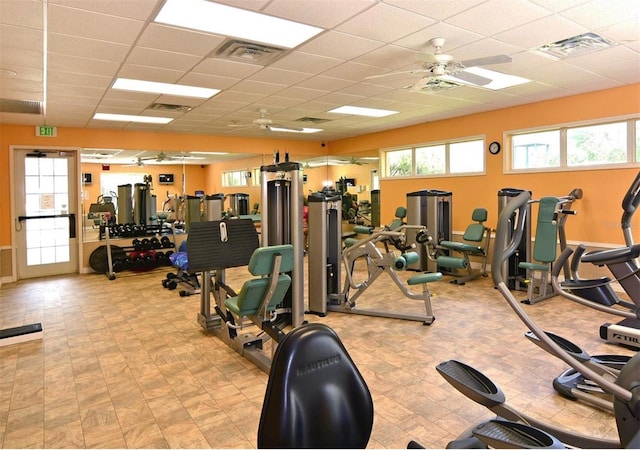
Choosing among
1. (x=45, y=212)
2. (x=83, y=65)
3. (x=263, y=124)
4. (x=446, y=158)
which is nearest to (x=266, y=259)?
(x=83, y=65)

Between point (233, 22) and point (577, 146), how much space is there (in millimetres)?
5244

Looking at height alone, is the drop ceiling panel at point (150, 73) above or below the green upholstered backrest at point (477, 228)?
above

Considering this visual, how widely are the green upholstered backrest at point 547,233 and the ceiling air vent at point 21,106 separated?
22.5 feet

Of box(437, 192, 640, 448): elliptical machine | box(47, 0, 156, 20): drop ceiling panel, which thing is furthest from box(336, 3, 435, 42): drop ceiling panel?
box(437, 192, 640, 448): elliptical machine

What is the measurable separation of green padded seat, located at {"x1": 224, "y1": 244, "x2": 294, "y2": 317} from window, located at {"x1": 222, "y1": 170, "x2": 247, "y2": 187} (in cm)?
635

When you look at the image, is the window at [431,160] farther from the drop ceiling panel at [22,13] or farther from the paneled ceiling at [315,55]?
the drop ceiling panel at [22,13]

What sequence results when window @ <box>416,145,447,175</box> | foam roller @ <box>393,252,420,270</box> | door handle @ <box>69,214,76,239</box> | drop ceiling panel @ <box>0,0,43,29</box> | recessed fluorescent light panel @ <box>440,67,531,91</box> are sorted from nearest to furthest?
1. drop ceiling panel @ <box>0,0,43,29</box>
2. foam roller @ <box>393,252,420,270</box>
3. recessed fluorescent light panel @ <box>440,67,531,91</box>
4. door handle @ <box>69,214,76,239</box>
5. window @ <box>416,145,447,175</box>

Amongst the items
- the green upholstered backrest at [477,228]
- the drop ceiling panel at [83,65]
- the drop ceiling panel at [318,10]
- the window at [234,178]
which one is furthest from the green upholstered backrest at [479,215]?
the drop ceiling panel at [83,65]

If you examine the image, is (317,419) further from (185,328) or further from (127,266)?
(127,266)

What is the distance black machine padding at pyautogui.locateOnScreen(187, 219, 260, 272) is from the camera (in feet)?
11.9

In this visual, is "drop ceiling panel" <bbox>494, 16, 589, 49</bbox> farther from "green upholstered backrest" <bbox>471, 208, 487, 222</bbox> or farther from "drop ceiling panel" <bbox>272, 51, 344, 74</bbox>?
"green upholstered backrest" <bbox>471, 208, 487, 222</bbox>

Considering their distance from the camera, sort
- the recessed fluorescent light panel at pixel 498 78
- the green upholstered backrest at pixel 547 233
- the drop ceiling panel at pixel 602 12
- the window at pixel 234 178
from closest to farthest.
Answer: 1. the drop ceiling panel at pixel 602 12
2. the recessed fluorescent light panel at pixel 498 78
3. the green upholstered backrest at pixel 547 233
4. the window at pixel 234 178

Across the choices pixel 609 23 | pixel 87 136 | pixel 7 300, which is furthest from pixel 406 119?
pixel 7 300

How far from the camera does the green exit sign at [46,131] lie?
23.6 ft
